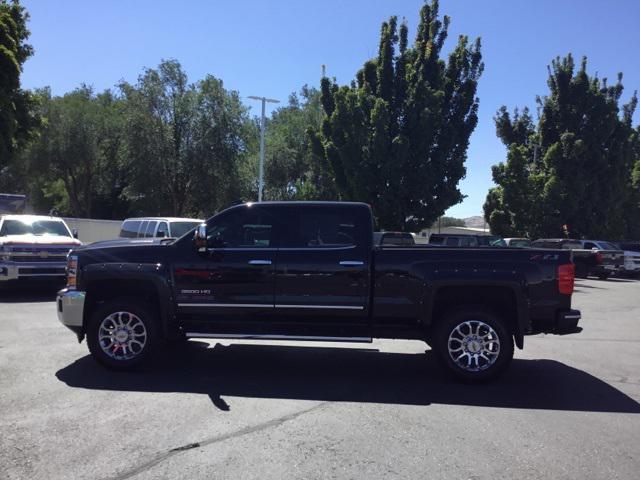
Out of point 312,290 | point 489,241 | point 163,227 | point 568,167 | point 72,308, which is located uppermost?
point 568,167

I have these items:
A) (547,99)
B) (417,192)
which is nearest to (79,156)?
(417,192)

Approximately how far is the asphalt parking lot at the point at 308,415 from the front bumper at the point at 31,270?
484cm

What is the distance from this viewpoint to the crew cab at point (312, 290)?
6625mm

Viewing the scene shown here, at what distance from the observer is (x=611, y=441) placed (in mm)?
4934

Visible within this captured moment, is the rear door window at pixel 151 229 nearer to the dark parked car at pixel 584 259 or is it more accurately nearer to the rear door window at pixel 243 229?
the rear door window at pixel 243 229

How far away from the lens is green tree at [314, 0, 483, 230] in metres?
24.7

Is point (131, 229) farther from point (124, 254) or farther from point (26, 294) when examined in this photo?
point (124, 254)

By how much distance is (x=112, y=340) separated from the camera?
6.84 m

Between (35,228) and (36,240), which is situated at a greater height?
(35,228)

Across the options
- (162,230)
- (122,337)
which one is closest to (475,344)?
(122,337)

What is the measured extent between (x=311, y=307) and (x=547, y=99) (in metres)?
32.3

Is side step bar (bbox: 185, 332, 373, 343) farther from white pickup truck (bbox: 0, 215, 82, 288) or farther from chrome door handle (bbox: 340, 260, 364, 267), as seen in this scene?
white pickup truck (bbox: 0, 215, 82, 288)

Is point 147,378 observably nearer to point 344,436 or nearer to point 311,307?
point 311,307

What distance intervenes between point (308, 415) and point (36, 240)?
1033 centimetres
